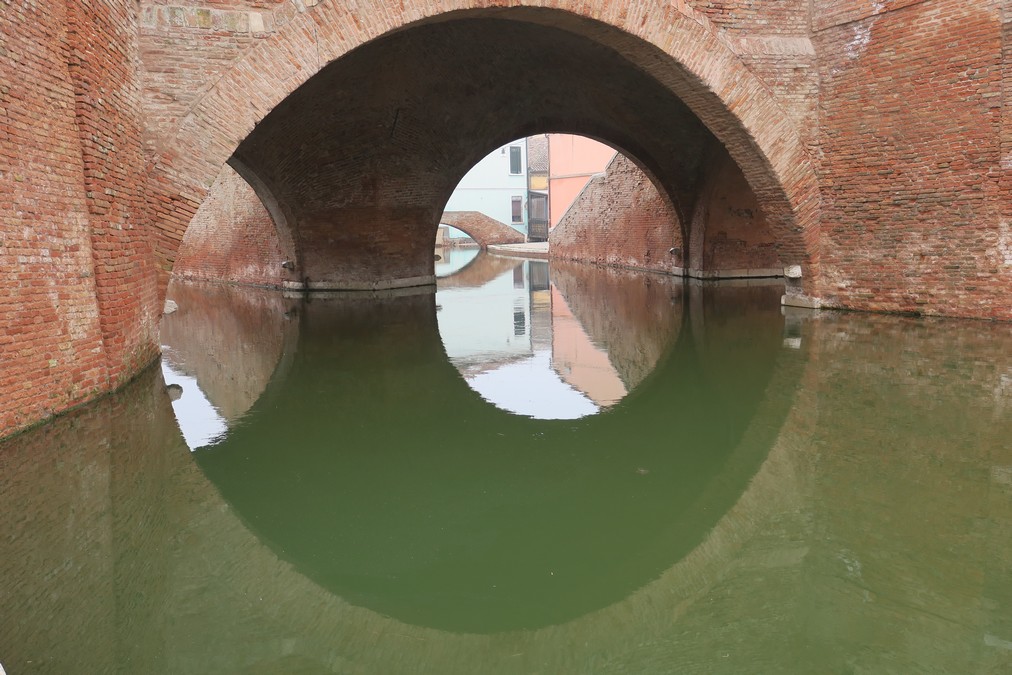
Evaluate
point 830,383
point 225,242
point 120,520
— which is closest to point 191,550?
point 120,520

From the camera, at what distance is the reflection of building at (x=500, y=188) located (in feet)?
109

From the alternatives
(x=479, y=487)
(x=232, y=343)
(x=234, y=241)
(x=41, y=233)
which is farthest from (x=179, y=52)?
(x=234, y=241)

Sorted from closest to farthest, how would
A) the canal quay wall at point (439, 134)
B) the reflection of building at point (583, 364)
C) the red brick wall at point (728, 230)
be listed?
the canal quay wall at point (439, 134)
the reflection of building at point (583, 364)
the red brick wall at point (728, 230)

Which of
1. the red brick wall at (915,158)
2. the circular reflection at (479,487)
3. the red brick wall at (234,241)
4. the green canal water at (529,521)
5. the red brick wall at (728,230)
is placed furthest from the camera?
the red brick wall at (234,241)

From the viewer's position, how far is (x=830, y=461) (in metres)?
3.87

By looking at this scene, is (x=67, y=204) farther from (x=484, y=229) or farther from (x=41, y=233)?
(x=484, y=229)

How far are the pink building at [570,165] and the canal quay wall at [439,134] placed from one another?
46.1ft

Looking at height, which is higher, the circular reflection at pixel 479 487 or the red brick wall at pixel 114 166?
the red brick wall at pixel 114 166

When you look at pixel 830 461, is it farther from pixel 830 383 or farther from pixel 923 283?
pixel 923 283

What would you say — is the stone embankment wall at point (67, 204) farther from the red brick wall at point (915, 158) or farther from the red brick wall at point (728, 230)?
the red brick wall at point (728, 230)

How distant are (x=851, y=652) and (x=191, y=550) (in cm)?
226

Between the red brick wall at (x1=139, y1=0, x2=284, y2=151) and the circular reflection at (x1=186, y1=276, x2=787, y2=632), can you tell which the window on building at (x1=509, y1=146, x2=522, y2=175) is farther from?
the circular reflection at (x1=186, y1=276, x2=787, y2=632)

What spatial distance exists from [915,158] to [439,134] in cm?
741

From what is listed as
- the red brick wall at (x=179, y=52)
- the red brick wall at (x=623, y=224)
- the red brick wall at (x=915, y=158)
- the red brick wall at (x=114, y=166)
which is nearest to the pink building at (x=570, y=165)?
the red brick wall at (x=623, y=224)
